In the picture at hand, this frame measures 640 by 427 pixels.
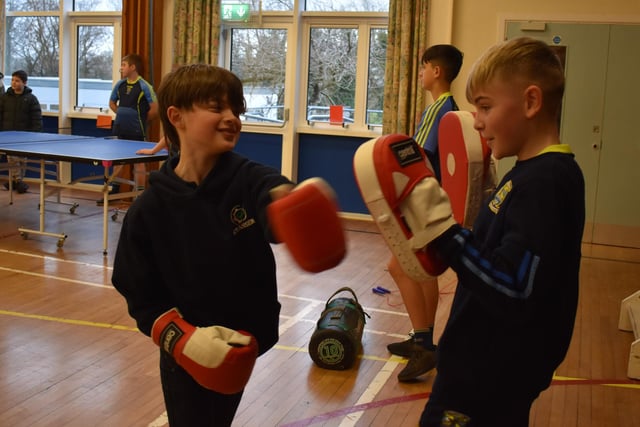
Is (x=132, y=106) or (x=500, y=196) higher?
(x=132, y=106)

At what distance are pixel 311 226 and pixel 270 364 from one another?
256 centimetres

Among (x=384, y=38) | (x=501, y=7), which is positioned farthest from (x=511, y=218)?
(x=384, y=38)

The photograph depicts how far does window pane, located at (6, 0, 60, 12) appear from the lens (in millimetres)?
10344

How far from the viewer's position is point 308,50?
9039 millimetres

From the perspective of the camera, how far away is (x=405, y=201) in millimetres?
1455

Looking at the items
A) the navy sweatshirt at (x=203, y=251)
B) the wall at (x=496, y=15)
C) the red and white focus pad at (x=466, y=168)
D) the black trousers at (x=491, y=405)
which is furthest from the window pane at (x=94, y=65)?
the black trousers at (x=491, y=405)

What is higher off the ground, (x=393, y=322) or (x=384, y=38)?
(x=384, y=38)

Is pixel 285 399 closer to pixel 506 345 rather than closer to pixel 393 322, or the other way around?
pixel 393 322

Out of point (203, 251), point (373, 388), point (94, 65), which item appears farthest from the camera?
point (94, 65)

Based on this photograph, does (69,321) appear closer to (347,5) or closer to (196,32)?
(196,32)

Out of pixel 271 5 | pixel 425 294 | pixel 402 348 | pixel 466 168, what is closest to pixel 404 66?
pixel 271 5

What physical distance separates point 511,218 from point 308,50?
26.0 ft

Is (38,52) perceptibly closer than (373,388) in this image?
No

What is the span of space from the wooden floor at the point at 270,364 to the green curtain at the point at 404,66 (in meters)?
2.59
